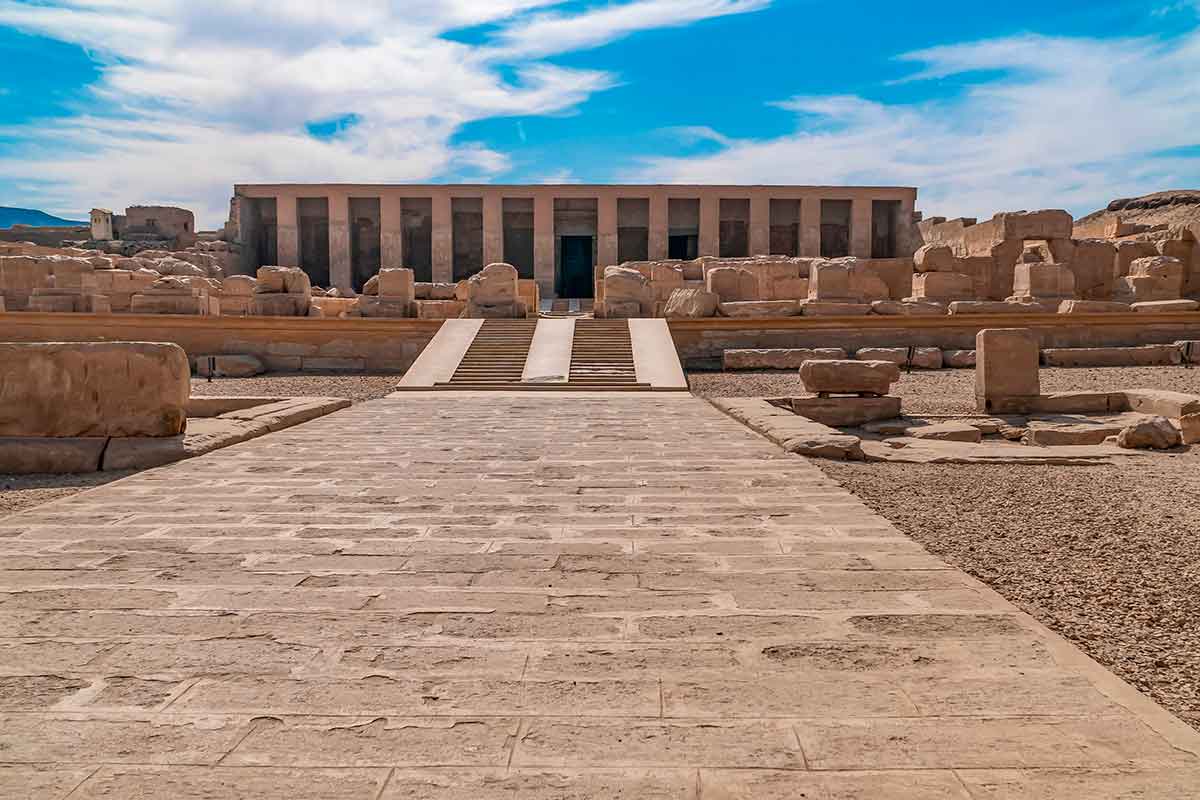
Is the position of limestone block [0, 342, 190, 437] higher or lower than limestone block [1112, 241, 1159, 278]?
lower

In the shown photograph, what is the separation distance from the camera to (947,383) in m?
12.1

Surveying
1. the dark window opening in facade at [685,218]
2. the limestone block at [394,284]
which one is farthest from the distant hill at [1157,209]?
the limestone block at [394,284]

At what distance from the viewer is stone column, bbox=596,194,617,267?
28922 millimetres

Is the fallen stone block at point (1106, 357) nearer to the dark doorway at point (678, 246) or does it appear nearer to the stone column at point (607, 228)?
the stone column at point (607, 228)

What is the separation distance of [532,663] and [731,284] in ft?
50.1

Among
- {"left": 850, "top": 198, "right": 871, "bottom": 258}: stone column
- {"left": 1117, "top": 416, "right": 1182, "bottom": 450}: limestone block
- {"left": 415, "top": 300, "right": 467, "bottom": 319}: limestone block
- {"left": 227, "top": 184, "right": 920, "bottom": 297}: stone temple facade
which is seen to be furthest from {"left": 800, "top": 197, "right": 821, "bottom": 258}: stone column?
{"left": 1117, "top": 416, "right": 1182, "bottom": 450}: limestone block

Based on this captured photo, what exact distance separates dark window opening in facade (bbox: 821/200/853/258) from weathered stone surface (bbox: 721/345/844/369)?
1833 cm

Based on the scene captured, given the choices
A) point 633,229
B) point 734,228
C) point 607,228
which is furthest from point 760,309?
point 734,228

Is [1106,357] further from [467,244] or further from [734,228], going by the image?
[467,244]

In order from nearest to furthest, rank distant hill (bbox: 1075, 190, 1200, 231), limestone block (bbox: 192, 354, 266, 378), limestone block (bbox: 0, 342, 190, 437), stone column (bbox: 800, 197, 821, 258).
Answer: limestone block (bbox: 0, 342, 190, 437) < limestone block (bbox: 192, 354, 266, 378) < distant hill (bbox: 1075, 190, 1200, 231) < stone column (bbox: 800, 197, 821, 258)

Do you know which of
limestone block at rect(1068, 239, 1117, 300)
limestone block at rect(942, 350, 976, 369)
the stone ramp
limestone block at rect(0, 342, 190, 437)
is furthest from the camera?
limestone block at rect(1068, 239, 1117, 300)

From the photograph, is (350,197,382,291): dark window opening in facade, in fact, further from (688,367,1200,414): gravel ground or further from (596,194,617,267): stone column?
(688,367,1200,414): gravel ground

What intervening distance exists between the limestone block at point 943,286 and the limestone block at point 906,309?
1802 mm

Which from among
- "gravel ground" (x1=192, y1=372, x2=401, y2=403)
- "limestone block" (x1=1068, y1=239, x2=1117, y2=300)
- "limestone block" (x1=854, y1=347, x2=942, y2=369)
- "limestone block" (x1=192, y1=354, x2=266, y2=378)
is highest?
"limestone block" (x1=1068, y1=239, x2=1117, y2=300)
